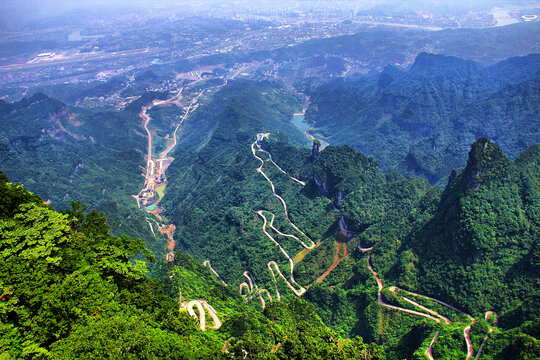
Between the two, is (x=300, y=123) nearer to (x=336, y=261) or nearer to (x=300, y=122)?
(x=300, y=122)

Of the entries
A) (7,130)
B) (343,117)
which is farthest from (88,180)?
(343,117)

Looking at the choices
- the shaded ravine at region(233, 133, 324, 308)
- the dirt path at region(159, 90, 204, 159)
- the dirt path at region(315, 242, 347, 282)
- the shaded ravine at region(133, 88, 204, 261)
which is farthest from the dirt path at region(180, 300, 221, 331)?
the dirt path at region(159, 90, 204, 159)

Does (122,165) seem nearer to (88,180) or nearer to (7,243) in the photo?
(88,180)

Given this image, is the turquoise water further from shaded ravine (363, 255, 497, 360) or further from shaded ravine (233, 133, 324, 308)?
shaded ravine (363, 255, 497, 360)

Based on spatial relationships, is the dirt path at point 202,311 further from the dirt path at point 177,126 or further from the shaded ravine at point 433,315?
the dirt path at point 177,126

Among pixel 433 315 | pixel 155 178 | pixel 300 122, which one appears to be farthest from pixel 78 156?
pixel 433 315

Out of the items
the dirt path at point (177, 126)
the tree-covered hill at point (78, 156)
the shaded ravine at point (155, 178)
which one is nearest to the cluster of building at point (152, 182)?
the shaded ravine at point (155, 178)
